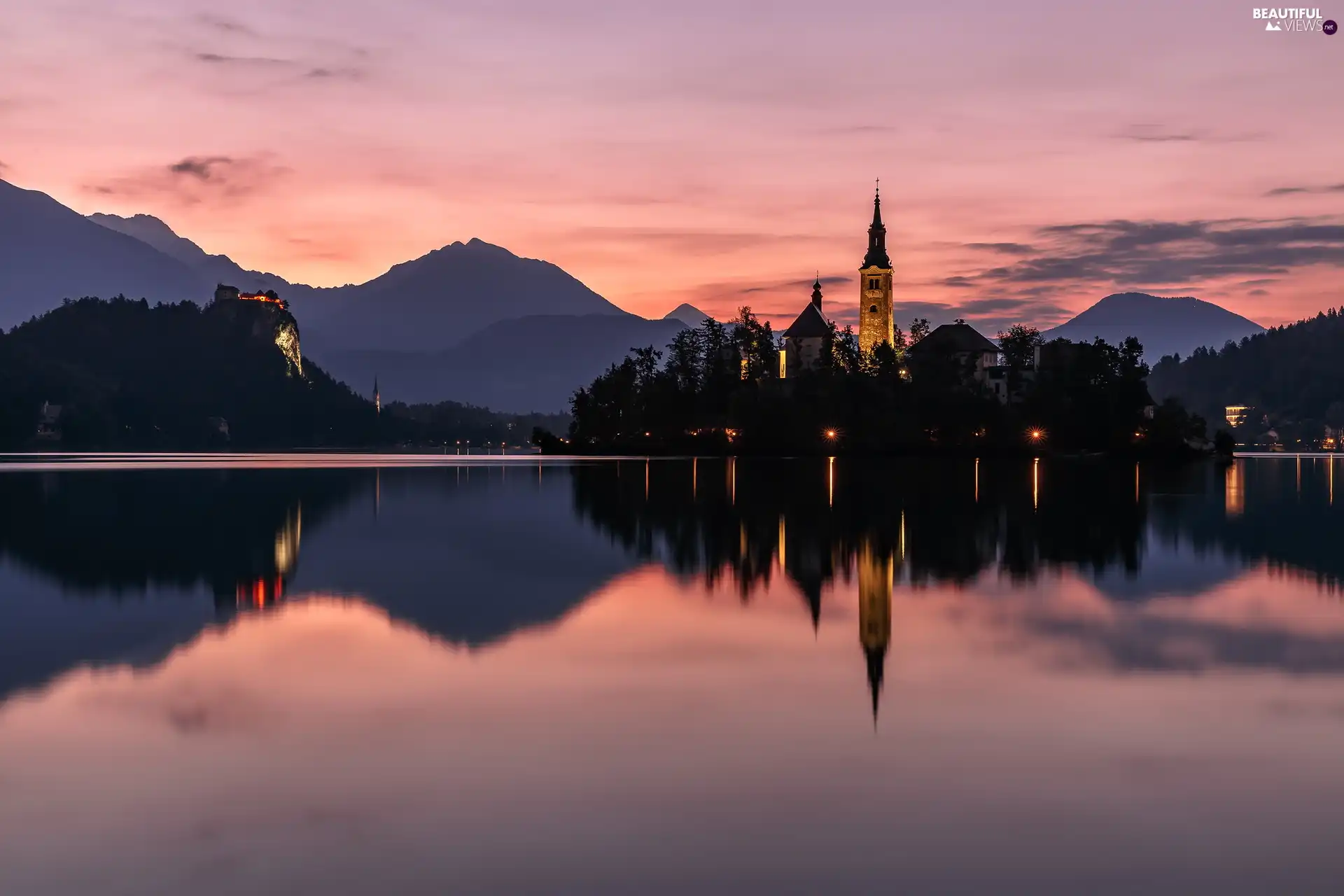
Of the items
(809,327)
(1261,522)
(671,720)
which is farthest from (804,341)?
(671,720)

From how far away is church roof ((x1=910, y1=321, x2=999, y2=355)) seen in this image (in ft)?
556

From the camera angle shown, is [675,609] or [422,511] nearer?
[675,609]

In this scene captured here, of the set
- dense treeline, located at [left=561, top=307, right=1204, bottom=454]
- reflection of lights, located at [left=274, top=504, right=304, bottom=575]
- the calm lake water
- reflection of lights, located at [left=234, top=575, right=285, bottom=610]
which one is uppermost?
dense treeline, located at [left=561, top=307, right=1204, bottom=454]

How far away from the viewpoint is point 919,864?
32.7ft

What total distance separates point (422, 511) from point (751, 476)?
128 feet

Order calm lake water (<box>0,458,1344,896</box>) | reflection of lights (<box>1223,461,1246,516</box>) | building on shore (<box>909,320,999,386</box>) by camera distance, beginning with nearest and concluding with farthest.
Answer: calm lake water (<box>0,458,1344,896</box>) < reflection of lights (<box>1223,461,1246,516</box>) < building on shore (<box>909,320,999,386</box>)

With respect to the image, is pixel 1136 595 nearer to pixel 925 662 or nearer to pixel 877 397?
pixel 925 662

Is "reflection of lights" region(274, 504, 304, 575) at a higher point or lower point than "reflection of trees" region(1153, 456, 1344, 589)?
higher

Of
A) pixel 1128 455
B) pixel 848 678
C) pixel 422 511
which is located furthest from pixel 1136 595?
pixel 1128 455

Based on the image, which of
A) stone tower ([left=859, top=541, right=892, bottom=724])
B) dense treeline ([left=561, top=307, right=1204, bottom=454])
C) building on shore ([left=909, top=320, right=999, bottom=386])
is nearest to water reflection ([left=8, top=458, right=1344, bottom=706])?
stone tower ([left=859, top=541, right=892, bottom=724])

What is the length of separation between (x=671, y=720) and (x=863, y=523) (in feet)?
101

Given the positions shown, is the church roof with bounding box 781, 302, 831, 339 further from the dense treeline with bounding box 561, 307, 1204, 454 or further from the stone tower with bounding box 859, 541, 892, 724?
the stone tower with bounding box 859, 541, 892, 724

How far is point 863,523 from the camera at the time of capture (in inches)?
1773

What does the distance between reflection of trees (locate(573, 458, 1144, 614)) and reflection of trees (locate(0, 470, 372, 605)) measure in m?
10.5
